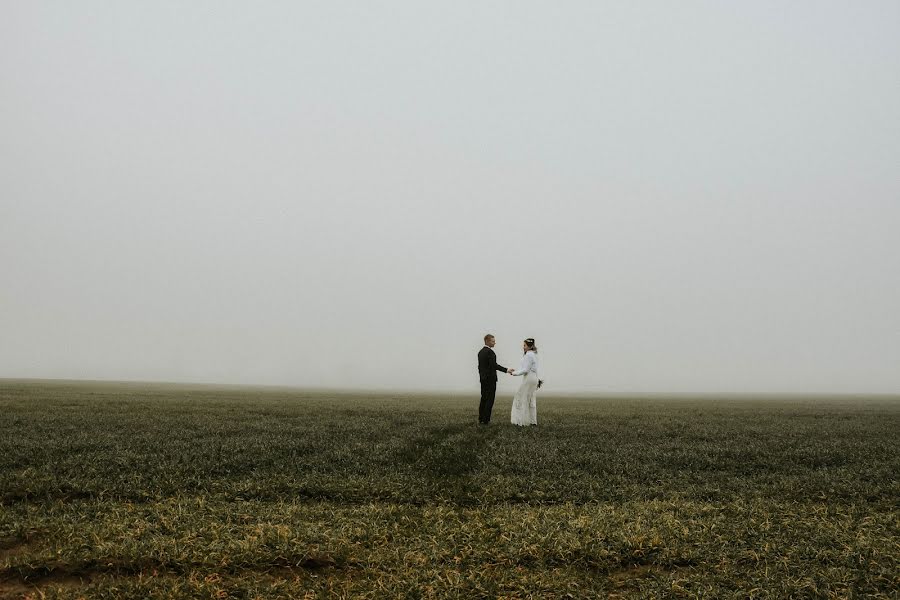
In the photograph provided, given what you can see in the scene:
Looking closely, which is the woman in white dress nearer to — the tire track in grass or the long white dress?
the long white dress

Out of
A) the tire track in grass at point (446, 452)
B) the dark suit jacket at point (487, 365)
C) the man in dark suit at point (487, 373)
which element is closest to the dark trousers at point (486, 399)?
the man in dark suit at point (487, 373)

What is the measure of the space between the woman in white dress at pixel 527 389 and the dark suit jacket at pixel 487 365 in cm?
130

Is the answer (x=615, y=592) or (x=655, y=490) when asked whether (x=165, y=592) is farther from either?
(x=655, y=490)

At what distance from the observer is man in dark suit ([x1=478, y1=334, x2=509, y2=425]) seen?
24.5 meters

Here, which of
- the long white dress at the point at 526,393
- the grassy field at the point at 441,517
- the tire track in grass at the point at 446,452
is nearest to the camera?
the grassy field at the point at 441,517

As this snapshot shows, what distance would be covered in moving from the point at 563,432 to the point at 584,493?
32.2 feet

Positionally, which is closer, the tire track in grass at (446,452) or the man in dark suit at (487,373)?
the tire track in grass at (446,452)

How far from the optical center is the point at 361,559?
8.63 metres

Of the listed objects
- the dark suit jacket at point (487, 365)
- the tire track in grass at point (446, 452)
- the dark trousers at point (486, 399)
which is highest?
the dark suit jacket at point (487, 365)

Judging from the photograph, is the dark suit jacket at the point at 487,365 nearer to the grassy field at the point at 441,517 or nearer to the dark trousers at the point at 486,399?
the dark trousers at the point at 486,399

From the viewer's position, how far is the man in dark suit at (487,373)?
24453 mm

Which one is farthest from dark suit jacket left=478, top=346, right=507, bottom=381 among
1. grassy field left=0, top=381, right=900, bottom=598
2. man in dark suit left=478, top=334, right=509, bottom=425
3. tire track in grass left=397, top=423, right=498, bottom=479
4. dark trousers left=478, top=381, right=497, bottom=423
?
grassy field left=0, top=381, right=900, bottom=598

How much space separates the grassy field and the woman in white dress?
431 centimetres

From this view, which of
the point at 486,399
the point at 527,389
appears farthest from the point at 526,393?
the point at 486,399
